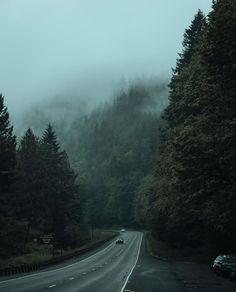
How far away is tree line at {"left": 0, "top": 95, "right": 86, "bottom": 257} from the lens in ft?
213

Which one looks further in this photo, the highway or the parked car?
the parked car

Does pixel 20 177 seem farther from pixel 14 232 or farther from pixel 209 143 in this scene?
pixel 209 143

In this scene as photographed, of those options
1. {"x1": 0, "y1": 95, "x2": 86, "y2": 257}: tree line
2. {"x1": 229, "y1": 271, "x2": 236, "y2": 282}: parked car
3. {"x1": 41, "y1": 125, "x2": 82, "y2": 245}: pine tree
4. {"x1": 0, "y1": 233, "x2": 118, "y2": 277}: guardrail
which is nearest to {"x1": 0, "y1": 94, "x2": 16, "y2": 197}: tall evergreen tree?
{"x1": 0, "y1": 95, "x2": 86, "y2": 257}: tree line

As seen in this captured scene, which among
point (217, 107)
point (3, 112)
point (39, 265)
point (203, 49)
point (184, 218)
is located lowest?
point (39, 265)

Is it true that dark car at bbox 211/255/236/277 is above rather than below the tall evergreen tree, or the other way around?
below

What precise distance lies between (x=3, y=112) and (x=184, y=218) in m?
25.8

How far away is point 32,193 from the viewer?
282ft

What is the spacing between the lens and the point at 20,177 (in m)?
84.6

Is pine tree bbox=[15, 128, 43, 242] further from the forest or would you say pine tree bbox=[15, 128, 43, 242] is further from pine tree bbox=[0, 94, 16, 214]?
pine tree bbox=[0, 94, 16, 214]

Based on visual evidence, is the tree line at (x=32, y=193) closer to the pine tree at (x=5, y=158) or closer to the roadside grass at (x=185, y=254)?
the pine tree at (x=5, y=158)

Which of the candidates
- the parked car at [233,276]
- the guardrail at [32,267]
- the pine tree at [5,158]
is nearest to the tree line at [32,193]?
the pine tree at [5,158]

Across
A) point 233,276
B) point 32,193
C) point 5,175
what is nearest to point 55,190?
point 32,193

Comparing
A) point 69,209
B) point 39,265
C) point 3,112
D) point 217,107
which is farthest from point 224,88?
point 69,209

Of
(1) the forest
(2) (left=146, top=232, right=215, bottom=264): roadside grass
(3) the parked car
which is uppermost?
(1) the forest
